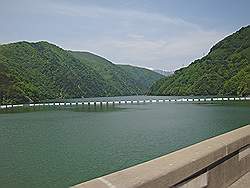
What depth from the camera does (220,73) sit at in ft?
443

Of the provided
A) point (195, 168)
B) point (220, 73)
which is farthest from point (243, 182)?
point (220, 73)

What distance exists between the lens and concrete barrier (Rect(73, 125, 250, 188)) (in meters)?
2.50

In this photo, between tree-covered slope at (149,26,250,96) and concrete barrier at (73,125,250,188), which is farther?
tree-covered slope at (149,26,250,96)

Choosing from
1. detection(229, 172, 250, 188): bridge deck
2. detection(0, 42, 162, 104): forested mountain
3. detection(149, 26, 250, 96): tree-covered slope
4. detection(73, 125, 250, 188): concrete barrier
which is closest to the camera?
detection(73, 125, 250, 188): concrete barrier

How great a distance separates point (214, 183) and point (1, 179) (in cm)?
1210

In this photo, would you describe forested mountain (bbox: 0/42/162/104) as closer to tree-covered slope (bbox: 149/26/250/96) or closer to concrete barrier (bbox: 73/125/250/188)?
tree-covered slope (bbox: 149/26/250/96)

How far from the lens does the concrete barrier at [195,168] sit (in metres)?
2.50

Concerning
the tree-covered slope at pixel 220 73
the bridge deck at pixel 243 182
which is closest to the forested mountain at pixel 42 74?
the tree-covered slope at pixel 220 73

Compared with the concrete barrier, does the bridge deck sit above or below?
below

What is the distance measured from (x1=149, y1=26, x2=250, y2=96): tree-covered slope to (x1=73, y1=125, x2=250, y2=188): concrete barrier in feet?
352

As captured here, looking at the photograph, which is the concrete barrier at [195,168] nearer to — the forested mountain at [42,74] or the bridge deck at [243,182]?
the bridge deck at [243,182]

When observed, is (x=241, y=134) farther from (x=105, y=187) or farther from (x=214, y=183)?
(x=105, y=187)

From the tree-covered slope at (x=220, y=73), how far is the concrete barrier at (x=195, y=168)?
107 meters

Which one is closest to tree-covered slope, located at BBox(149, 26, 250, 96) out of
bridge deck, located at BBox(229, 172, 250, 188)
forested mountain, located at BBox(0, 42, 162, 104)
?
forested mountain, located at BBox(0, 42, 162, 104)
